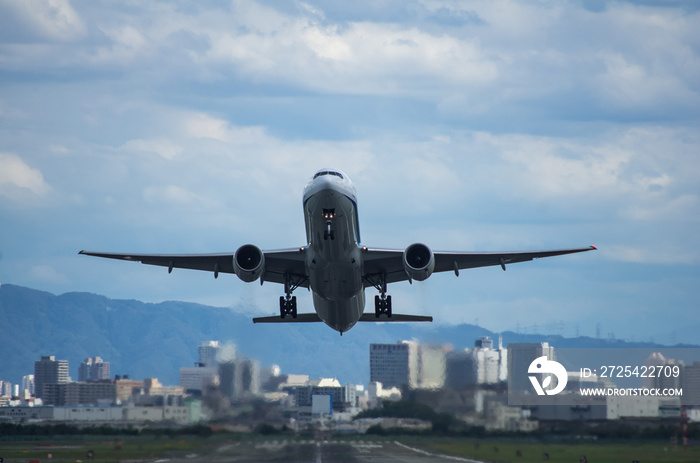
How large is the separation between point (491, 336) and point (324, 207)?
1670 cm

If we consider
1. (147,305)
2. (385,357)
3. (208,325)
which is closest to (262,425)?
(385,357)

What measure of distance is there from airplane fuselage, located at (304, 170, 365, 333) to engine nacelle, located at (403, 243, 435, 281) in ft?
5.35

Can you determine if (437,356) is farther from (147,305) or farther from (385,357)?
(147,305)

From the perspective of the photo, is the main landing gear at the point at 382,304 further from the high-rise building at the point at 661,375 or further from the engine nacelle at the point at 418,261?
the high-rise building at the point at 661,375

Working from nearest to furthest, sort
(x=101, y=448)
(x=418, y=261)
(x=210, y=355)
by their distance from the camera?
(x=418, y=261), (x=101, y=448), (x=210, y=355)

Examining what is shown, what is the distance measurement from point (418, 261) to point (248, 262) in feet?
18.9

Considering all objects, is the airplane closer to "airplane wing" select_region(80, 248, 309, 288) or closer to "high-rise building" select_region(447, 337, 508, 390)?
"airplane wing" select_region(80, 248, 309, 288)

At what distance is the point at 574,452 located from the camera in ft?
97.1

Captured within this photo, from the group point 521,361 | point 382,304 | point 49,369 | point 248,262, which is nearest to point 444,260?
point 382,304

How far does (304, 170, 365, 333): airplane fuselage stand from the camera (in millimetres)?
27375

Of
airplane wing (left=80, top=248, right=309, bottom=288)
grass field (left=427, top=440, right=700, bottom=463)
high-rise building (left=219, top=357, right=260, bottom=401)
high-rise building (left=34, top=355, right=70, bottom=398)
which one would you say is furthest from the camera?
high-rise building (left=34, top=355, right=70, bottom=398)

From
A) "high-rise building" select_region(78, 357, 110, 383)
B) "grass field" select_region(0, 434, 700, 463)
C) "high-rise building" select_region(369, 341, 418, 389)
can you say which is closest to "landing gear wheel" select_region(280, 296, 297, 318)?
"high-rise building" select_region(369, 341, 418, 389)

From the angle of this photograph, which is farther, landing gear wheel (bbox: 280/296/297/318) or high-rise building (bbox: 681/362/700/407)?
landing gear wheel (bbox: 280/296/297/318)

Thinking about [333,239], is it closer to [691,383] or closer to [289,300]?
[289,300]
